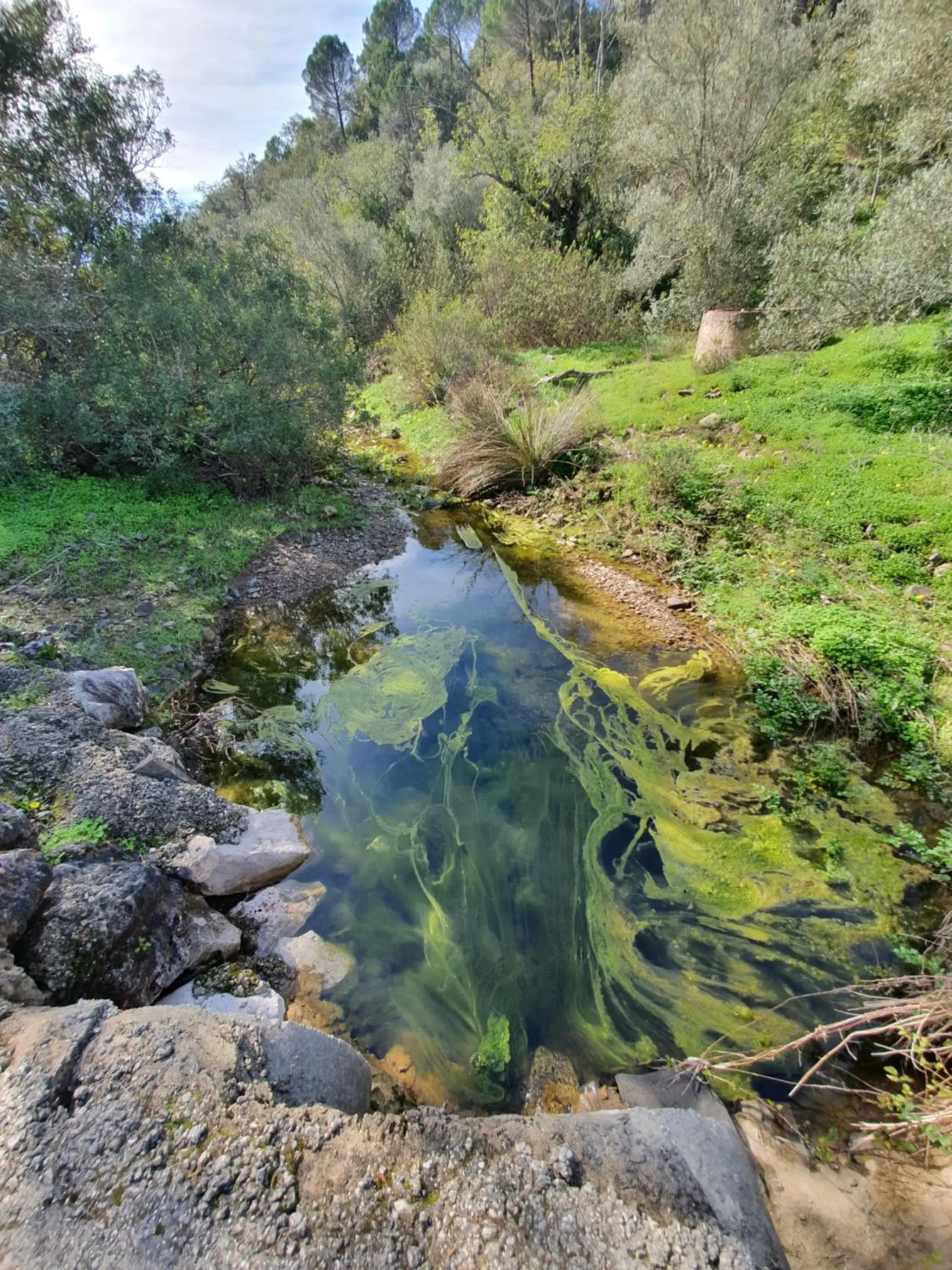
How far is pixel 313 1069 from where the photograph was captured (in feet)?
7.98

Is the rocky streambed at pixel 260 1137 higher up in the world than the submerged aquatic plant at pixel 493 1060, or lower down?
higher up

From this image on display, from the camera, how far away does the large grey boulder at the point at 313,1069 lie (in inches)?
91.2

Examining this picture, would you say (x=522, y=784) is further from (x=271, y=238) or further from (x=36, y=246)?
(x=271, y=238)

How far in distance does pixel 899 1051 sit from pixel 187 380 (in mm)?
10093

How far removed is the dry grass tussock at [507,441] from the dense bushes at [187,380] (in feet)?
7.93

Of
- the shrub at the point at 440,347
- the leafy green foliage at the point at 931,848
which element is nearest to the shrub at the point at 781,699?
the leafy green foliage at the point at 931,848

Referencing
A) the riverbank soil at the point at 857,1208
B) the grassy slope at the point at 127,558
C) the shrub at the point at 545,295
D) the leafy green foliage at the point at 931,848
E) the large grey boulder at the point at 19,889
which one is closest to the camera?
the riverbank soil at the point at 857,1208

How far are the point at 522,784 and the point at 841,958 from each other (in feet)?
7.44

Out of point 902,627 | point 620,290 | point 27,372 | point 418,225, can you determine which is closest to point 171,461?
point 27,372

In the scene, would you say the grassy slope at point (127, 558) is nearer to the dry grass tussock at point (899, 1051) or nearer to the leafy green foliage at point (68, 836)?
the leafy green foliage at point (68, 836)

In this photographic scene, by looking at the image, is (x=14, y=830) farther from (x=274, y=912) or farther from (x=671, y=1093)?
(x=671, y=1093)

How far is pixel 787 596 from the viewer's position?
5980 millimetres

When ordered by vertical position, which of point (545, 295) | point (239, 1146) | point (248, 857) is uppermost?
point (545, 295)

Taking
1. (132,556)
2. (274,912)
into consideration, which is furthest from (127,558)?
(274,912)
